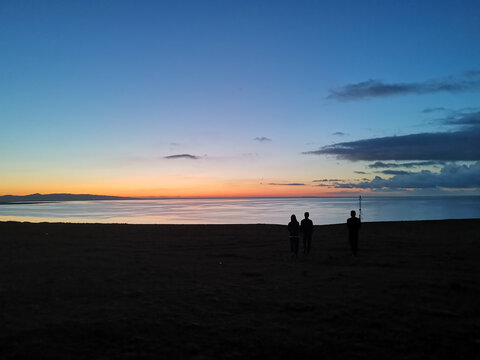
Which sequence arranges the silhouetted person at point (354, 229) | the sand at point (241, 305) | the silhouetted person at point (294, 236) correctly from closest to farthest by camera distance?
the sand at point (241, 305) → the silhouetted person at point (354, 229) → the silhouetted person at point (294, 236)

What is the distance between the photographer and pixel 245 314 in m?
7.81

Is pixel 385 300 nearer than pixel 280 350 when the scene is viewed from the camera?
No

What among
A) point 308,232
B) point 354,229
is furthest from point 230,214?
point 354,229

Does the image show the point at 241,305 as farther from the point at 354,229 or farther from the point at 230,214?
the point at 230,214

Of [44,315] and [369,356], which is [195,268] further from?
[369,356]

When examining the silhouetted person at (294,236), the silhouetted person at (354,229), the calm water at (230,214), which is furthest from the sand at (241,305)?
the calm water at (230,214)

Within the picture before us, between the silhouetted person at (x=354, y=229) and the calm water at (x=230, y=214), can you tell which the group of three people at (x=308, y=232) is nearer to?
the silhouetted person at (x=354, y=229)

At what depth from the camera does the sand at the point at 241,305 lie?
6.02 metres

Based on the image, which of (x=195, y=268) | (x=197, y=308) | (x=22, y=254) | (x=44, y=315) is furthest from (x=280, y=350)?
(x=22, y=254)


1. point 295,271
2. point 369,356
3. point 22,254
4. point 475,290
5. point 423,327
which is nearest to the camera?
point 369,356

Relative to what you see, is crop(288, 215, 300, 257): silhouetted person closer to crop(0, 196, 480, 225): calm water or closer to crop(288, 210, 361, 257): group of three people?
crop(288, 210, 361, 257): group of three people

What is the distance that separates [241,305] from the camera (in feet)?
27.9

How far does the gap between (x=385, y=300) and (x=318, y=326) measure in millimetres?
2675

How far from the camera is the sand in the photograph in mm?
6016
